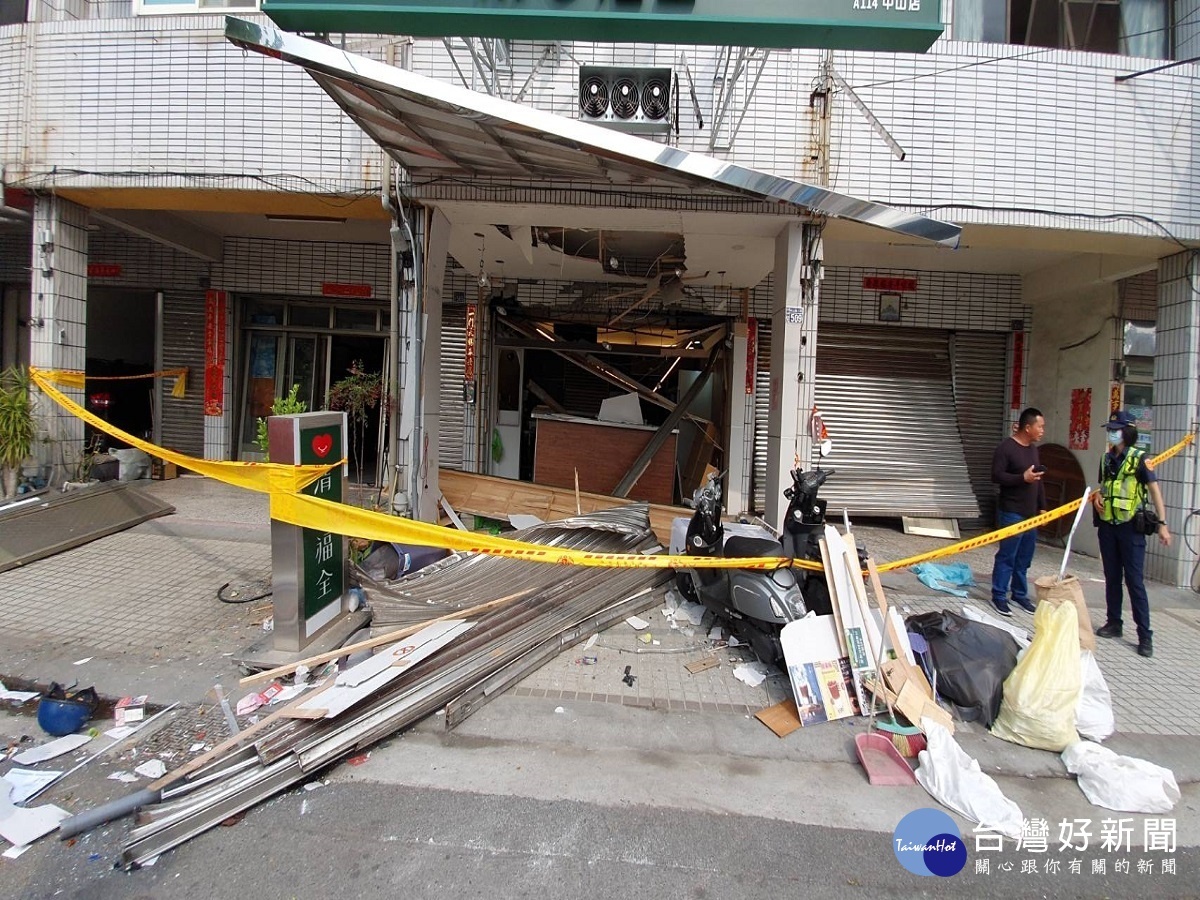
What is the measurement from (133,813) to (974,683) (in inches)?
175

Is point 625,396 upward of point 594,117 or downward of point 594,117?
downward

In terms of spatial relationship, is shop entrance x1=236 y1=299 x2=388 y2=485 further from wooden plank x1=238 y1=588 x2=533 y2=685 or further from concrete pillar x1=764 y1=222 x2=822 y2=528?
concrete pillar x1=764 y1=222 x2=822 y2=528

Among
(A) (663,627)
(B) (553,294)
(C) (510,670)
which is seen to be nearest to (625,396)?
(B) (553,294)

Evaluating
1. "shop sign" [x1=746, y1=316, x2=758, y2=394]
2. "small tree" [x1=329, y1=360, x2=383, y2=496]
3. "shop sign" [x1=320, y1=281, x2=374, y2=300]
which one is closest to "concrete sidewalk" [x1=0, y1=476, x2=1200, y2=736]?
"small tree" [x1=329, y1=360, x2=383, y2=496]

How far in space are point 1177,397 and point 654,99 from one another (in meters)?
6.24

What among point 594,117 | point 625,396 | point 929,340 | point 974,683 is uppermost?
point 594,117

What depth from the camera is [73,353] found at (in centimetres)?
671

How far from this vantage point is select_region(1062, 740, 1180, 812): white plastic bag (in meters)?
2.92

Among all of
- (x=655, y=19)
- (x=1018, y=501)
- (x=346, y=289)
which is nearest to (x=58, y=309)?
(x=346, y=289)

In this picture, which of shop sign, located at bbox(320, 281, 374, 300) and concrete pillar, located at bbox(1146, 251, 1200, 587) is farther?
shop sign, located at bbox(320, 281, 374, 300)

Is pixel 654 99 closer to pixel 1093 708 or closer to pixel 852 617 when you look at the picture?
pixel 852 617

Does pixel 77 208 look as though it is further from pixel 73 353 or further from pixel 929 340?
pixel 929 340

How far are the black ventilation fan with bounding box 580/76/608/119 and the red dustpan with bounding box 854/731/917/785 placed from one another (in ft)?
17.8

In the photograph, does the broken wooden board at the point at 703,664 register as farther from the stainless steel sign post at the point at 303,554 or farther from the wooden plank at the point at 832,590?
the stainless steel sign post at the point at 303,554
